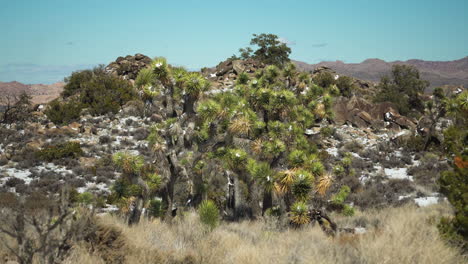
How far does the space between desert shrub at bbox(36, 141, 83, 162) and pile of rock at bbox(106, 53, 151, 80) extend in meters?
23.4

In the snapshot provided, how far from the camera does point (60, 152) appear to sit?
19.6 meters

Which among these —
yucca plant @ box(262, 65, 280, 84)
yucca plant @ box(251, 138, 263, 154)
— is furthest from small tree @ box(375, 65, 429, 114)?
yucca plant @ box(251, 138, 263, 154)

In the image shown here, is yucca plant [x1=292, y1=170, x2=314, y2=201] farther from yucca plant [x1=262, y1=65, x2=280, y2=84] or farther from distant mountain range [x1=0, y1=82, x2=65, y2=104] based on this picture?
distant mountain range [x1=0, y1=82, x2=65, y2=104]

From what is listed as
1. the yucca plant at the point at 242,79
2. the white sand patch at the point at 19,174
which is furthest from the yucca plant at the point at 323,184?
the white sand patch at the point at 19,174

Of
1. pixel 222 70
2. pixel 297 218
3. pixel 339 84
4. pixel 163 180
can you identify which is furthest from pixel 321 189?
pixel 222 70

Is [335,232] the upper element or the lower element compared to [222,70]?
lower

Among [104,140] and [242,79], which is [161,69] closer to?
[242,79]

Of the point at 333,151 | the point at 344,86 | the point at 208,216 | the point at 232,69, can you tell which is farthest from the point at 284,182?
the point at 232,69

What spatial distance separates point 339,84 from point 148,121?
20.8 meters

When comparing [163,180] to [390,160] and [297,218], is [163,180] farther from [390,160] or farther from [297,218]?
[390,160]

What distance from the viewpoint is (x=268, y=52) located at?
52781 mm

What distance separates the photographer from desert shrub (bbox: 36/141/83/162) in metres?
19.4

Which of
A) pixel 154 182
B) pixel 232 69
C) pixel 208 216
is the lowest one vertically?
pixel 208 216

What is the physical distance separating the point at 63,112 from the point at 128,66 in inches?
643
